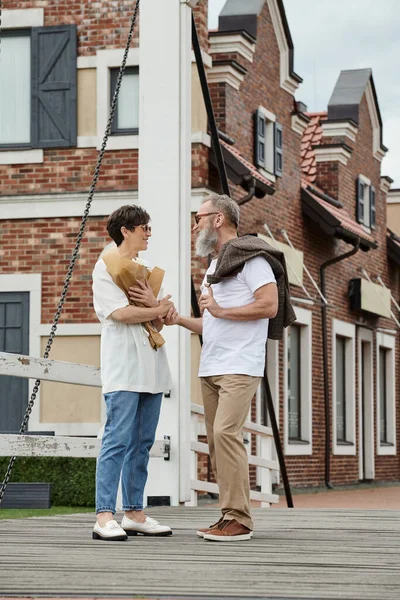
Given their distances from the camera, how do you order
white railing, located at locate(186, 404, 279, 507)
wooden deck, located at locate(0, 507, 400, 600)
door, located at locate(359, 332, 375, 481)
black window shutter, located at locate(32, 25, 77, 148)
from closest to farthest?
1. wooden deck, located at locate(0, 507, 400, 600)
2. white railing, located at locate(186, 404, 279, 507)
3. black window shutter, located at locate(32, 25, 77, 148)
4. door, located at locate(359, 332, 375, 481)

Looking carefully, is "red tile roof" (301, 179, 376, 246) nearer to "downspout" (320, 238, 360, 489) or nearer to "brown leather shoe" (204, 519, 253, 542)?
"downspout" (320, 238, 360, 489)

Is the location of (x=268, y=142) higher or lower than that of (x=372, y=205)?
lower

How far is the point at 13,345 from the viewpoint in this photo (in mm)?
18156

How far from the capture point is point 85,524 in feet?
26.3

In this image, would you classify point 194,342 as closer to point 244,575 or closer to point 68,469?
point 68,469

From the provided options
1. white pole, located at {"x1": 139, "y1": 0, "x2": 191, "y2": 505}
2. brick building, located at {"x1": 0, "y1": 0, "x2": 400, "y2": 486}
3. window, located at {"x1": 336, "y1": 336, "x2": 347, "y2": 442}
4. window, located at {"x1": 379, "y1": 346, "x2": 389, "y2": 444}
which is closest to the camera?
white pole, located at {"x1": 139, "y1": 0, "x2": 191, "y2": 505}

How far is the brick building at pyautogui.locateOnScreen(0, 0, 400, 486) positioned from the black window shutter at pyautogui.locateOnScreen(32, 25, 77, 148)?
1 cm

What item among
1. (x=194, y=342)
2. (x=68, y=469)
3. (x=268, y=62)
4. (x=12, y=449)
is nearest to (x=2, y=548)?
(x=12, y=449)

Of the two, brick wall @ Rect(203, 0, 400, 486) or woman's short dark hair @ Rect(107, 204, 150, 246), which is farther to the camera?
brick wall @ Rect(203, 0, 400, 486)

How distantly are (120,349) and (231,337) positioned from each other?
56 cm

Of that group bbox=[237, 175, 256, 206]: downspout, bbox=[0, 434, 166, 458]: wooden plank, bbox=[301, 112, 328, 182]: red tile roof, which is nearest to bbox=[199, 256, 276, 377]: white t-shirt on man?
bbox=[0, 434, 166, 458]: wooden plank

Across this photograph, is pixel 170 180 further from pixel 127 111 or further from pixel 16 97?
pixel 16 97

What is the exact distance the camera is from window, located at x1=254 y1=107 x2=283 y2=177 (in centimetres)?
2058

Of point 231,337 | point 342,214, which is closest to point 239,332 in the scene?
Result: point 231,337
